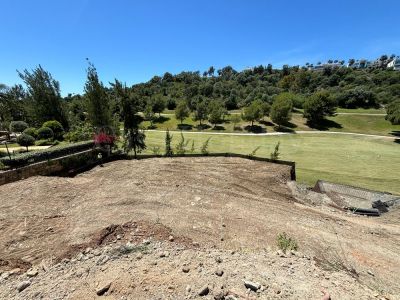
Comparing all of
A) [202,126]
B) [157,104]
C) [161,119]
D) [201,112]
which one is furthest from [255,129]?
[157,104]

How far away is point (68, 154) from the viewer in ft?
47.8

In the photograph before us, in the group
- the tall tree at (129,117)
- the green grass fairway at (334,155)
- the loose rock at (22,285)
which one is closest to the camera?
the loose rock at (22,285)

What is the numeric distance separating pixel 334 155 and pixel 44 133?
3389 cm

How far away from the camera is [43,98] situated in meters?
33.1

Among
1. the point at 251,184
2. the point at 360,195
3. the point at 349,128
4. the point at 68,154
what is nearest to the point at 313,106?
the point at 349,128

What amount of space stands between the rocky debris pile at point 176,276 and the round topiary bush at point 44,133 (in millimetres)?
23334

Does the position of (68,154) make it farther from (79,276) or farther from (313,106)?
(313,106)

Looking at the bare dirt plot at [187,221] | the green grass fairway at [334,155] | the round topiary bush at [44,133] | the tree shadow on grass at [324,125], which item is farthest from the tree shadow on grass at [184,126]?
the bare dirt plot at [187,221]

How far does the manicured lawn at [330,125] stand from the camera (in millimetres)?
57050

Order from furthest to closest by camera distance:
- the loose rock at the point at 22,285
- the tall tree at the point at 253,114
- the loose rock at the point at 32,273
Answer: the tall tree at the point at 253,114 → the loose rock at the point at 32,273 → the loose rock at the point at 22,285

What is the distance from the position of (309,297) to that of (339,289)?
34.2 inches

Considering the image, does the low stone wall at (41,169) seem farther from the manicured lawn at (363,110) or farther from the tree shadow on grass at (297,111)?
the manicured lawn at (363,110)

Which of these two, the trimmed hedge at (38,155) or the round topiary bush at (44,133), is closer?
the trimmed hedge at (38,155)

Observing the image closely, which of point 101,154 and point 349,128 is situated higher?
point 101,154
